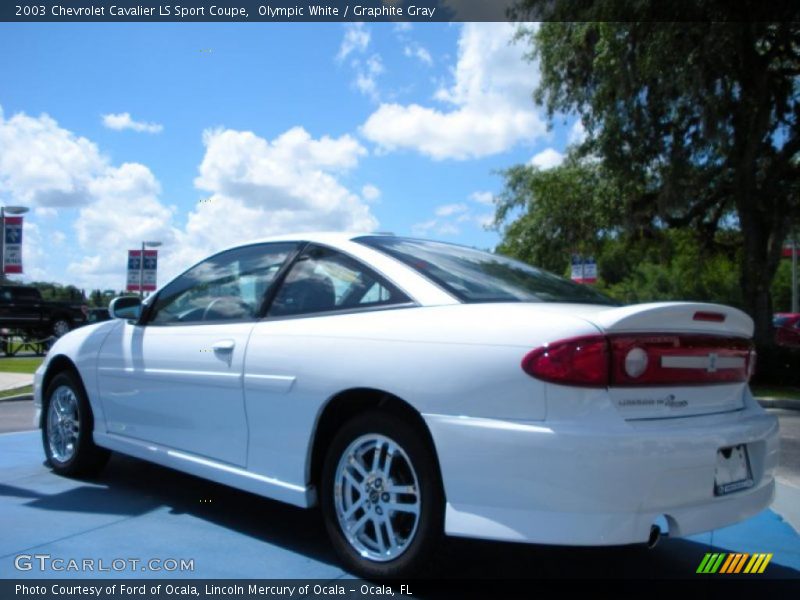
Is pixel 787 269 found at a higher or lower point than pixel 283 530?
higher

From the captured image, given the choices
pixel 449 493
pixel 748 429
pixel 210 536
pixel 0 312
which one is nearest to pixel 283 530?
pixel 210 536

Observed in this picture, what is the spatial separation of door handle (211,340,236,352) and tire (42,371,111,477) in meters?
1.54

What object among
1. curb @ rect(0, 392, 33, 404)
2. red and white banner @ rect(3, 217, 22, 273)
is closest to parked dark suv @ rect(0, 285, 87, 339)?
red and white banner @ rect(3, 217, 22, 273)

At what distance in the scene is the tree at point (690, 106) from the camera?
1393 cm

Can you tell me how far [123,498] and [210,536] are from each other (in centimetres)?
100

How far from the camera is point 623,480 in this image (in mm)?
2598

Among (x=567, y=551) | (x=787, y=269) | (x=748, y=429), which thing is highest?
(x=787, y=269)

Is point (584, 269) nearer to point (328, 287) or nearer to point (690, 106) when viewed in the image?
point (690, 106)

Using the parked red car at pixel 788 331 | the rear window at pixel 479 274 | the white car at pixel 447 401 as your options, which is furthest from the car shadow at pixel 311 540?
the parked red car at pixel 788 331

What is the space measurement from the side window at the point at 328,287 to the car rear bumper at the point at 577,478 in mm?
757

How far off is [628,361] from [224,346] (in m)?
2.04

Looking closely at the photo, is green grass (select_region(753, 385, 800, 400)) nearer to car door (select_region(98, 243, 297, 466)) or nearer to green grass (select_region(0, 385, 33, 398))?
car door (select_region(98, 243, 297, 466))

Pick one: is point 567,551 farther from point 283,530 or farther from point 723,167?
point 723,167

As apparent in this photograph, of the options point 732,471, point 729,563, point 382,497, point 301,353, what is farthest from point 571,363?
point 729,563
